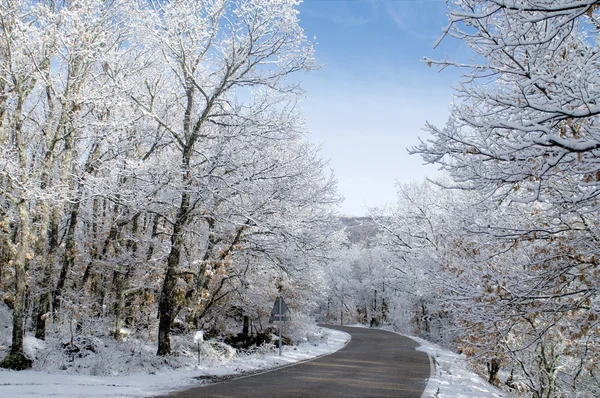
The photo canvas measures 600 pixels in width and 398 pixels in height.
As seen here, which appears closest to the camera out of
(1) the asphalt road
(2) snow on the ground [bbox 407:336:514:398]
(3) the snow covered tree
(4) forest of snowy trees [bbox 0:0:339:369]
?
(3) the snow covered tree

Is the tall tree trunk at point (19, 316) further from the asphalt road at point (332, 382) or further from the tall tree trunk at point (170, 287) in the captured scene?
the asphalt road at point (332, 382)

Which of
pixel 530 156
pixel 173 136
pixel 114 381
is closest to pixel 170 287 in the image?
pixel 114 381

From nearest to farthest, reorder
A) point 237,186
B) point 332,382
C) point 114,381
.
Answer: point 114,381
point 332,382
point 237,186

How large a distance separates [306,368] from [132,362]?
5548 millimetres

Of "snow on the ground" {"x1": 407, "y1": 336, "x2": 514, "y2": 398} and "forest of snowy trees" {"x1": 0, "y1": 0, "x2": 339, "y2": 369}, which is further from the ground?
"forest of snowy trees" {"x1": 0, "y1": 0, "x2": 339, "y2": 369}

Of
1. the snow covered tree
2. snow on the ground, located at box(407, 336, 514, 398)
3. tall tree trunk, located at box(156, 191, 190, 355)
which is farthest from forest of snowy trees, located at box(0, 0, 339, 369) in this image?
the snow covered tree

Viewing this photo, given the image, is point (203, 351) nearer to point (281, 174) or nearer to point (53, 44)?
point (281, 174)

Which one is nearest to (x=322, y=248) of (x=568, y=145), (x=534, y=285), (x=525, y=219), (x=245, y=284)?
(x=245, y=284)

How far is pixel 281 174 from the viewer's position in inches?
498

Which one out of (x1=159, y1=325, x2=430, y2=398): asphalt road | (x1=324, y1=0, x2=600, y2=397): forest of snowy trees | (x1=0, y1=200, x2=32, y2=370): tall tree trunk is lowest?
(x1=159, y1=325, x2=430, y2=398): asphalt road

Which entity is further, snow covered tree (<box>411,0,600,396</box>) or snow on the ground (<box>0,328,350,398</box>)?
snow on the ground (<box>0,328,350,398</box>)

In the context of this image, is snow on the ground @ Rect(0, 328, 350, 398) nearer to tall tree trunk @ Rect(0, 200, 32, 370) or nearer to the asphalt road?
tall tree trunk @ Rect(0, 200, 32, 370)

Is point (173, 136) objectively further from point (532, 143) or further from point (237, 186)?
point (532, 143)

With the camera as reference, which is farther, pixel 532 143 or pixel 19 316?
pixel 19 316
